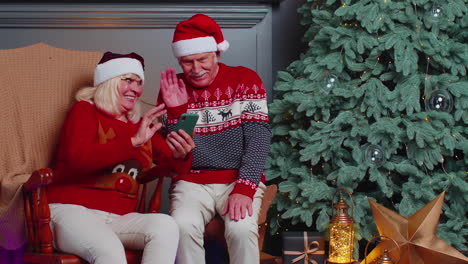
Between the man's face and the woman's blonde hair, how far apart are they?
24 cm

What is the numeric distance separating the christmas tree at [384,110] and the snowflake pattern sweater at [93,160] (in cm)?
77

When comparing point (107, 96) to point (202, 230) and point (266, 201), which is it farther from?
point (266, 201)

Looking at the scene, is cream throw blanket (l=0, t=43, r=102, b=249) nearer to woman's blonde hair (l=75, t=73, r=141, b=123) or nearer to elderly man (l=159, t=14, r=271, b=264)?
woman's blonde hair (l=75, t=73, r=141, b=123)

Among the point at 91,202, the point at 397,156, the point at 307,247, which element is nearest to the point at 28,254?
the point at 91,202

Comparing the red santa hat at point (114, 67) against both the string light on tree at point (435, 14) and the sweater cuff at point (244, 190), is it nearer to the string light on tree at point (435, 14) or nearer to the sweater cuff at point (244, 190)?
the sweater cuff at point (244, 190)

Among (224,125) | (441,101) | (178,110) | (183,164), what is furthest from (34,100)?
(441,101)

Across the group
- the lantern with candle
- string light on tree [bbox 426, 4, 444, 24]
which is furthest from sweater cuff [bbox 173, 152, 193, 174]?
string light on tree [bbox 426, 4, 444, 24]

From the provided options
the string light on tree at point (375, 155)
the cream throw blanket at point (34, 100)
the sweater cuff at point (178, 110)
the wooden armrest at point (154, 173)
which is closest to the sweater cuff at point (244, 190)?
the wooden armrest at point (154, 173)

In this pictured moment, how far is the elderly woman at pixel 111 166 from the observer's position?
7.63ft

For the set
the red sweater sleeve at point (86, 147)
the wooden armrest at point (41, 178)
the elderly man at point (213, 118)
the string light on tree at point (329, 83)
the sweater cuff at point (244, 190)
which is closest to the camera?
the wooden armrest at point (41, 178)

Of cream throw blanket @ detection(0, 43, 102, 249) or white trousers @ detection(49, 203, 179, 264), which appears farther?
cream throw blanket @ detection(0, 43, 102, 249)

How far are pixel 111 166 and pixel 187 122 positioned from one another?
366mm

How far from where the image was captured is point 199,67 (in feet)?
8.97

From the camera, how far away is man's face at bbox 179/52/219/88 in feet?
8.96
